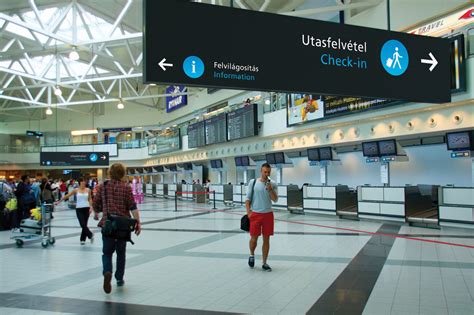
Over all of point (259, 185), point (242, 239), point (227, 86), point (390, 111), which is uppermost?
point (390, 111)

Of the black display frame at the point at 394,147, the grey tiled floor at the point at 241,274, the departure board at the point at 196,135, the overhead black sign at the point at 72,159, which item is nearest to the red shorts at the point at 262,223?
the grey tiled floor at the point at 241,274

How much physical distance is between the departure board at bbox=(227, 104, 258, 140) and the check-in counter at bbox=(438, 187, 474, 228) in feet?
31.9

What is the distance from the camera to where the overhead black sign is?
2617 centimetres

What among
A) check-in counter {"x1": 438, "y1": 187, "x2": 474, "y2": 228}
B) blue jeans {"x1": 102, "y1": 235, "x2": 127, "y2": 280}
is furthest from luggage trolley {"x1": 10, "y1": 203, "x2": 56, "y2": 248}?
check-in counter {"x1": 438, "y1": 187, "x2": 474, "y2": 228}

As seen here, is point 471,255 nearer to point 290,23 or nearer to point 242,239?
point 242,239

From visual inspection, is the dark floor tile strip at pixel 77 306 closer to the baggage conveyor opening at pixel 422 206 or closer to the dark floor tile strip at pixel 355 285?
the dark floor tile strip at pixel 355 285

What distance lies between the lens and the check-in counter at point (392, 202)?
38.0 feet

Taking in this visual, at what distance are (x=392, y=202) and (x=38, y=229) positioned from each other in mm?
9807

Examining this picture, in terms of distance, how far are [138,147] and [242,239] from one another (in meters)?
29.4

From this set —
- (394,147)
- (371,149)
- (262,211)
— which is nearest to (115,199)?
(262,211)

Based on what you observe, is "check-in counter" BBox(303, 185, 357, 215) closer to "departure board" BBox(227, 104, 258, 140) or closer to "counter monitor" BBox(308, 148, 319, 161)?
"counter monitor" BBox(308, 148, 319, 161)

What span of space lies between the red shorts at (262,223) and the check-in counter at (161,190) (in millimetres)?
24479

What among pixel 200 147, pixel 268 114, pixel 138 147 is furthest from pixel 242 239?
pixel 138 147

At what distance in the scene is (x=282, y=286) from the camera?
5.18m
